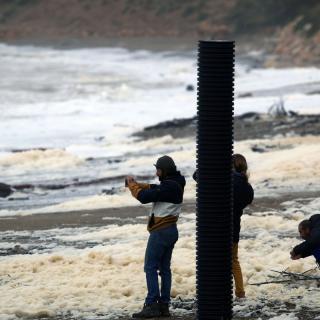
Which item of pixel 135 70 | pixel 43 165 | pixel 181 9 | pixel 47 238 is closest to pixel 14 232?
pixel 47 238

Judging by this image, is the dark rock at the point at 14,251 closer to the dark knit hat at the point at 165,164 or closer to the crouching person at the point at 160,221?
the crouching person at the point at 160,221

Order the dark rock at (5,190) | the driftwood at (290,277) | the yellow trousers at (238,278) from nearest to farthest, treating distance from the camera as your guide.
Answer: the yellow trousers at (238,278), the driftwood at (290,277), the dark rock at (5,190)

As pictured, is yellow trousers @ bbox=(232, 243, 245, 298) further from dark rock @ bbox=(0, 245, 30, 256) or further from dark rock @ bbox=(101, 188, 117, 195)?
dark rock @ bbox=(101, 188, 117, 195)

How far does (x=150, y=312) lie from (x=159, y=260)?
0.47 meters

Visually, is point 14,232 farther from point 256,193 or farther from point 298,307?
point 298,307

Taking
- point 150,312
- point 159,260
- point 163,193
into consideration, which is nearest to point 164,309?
point 150,312

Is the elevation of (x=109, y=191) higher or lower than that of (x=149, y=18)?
lower

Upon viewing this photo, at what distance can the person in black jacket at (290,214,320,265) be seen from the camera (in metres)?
8.71

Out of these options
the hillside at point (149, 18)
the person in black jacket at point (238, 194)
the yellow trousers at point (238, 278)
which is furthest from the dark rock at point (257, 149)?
the hillside at point (149, 18)

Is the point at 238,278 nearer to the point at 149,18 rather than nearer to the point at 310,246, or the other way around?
the point at 310,246

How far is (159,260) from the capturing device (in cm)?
939

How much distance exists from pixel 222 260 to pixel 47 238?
5885 mm

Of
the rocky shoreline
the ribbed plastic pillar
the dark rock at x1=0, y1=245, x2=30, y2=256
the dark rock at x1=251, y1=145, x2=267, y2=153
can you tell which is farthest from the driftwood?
the rocky shoreline

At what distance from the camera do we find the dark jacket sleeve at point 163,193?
9125 millimetres
